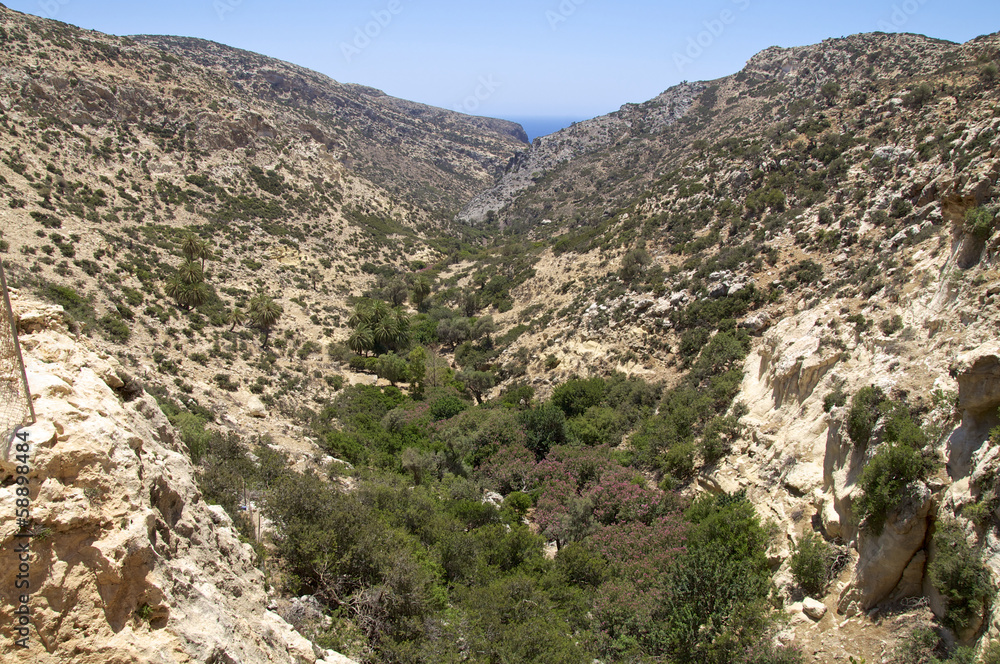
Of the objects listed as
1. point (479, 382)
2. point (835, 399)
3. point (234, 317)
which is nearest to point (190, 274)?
point (234, 317)

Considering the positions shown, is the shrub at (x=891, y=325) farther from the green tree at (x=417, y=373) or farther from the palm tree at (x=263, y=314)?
the palm tree at (x=263, y=314)

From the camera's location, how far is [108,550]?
4.81 metres

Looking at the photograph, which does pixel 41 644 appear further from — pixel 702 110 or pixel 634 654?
pixel 702 110

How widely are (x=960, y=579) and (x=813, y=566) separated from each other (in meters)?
2.91

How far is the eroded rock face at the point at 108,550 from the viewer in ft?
14.4

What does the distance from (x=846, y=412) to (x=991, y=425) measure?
3197 mm

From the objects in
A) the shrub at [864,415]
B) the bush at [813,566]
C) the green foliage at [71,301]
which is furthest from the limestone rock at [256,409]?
the shrub at [864,415]

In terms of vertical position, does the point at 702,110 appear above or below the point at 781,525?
above

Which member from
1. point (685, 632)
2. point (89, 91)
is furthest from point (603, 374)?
point (89, 91)

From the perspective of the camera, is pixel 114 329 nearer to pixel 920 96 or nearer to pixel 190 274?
pixel 190 274

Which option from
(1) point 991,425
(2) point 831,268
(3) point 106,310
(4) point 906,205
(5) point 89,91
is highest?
(5) point 89,91

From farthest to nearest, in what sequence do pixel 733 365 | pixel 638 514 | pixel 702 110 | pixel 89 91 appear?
pixel 702 110
pixel 89 91
pixel 733 365
pixel 638 514


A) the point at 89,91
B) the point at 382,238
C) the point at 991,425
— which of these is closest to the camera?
the point at 991,425

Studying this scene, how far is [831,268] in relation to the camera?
21859 mm
